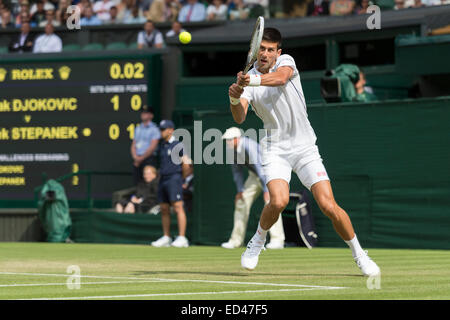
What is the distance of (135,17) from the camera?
74.2ft

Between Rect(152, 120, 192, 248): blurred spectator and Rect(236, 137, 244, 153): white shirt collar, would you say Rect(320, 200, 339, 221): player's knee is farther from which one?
Rect(152, 120, 192, 248): blurred spectator

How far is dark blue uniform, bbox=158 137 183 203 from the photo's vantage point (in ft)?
55.7

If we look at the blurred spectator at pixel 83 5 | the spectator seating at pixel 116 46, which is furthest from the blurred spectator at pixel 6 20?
the spectator seating at pixel 116 46

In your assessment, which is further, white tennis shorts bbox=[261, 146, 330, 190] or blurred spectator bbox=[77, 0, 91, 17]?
blurred spectator bbox=[77, 0, 91, 17]

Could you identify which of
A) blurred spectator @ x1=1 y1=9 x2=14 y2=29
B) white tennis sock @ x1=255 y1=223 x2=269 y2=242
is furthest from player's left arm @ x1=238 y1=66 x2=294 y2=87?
blurred spectator @ x1=1 y1=9 x2=14 y2=29

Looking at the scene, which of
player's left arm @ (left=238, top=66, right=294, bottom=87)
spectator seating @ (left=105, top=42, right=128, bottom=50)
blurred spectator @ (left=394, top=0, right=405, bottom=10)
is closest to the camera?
player's left arm @ (left=238, top=66, right=294, bottom=87)

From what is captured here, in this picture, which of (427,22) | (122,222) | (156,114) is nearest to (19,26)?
(156,114)

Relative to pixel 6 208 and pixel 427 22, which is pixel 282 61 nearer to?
pixel 427 22

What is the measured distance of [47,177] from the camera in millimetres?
20203

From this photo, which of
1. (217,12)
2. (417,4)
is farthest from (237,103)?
(217,12)

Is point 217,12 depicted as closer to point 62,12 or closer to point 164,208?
point 62,12

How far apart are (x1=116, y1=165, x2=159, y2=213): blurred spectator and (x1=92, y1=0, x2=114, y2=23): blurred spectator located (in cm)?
531

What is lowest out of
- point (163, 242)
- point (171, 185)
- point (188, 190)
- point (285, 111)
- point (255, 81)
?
point (163, 242)

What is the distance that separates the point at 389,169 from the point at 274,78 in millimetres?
7017
